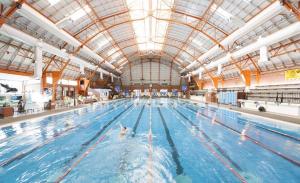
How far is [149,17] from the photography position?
21.9 meters

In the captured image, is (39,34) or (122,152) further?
(39,34)

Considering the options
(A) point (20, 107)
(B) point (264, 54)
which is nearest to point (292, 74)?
(B) point (264, 54)

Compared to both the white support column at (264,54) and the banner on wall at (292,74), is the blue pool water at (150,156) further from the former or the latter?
the banner on wall at (292,74)

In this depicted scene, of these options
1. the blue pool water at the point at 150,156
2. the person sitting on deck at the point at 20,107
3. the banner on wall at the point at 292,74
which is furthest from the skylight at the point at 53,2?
the banner on wall at the point at 292,74

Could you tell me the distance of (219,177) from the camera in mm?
4754

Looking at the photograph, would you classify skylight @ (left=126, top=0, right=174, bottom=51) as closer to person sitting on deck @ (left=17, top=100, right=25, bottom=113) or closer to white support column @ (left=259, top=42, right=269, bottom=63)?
white support column @ (left=259, top=42, right=269, bottom=63)

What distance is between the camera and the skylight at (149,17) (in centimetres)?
2020

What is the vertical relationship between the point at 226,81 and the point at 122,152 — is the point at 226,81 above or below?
above

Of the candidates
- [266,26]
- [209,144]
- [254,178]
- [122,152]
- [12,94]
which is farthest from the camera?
[12,94]

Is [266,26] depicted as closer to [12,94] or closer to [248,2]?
[248,2]

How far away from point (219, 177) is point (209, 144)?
3101 mm

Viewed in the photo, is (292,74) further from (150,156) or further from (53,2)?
(53,2)

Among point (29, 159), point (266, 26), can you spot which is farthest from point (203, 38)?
point (29, 159)

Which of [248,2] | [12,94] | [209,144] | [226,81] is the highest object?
[248,2]
